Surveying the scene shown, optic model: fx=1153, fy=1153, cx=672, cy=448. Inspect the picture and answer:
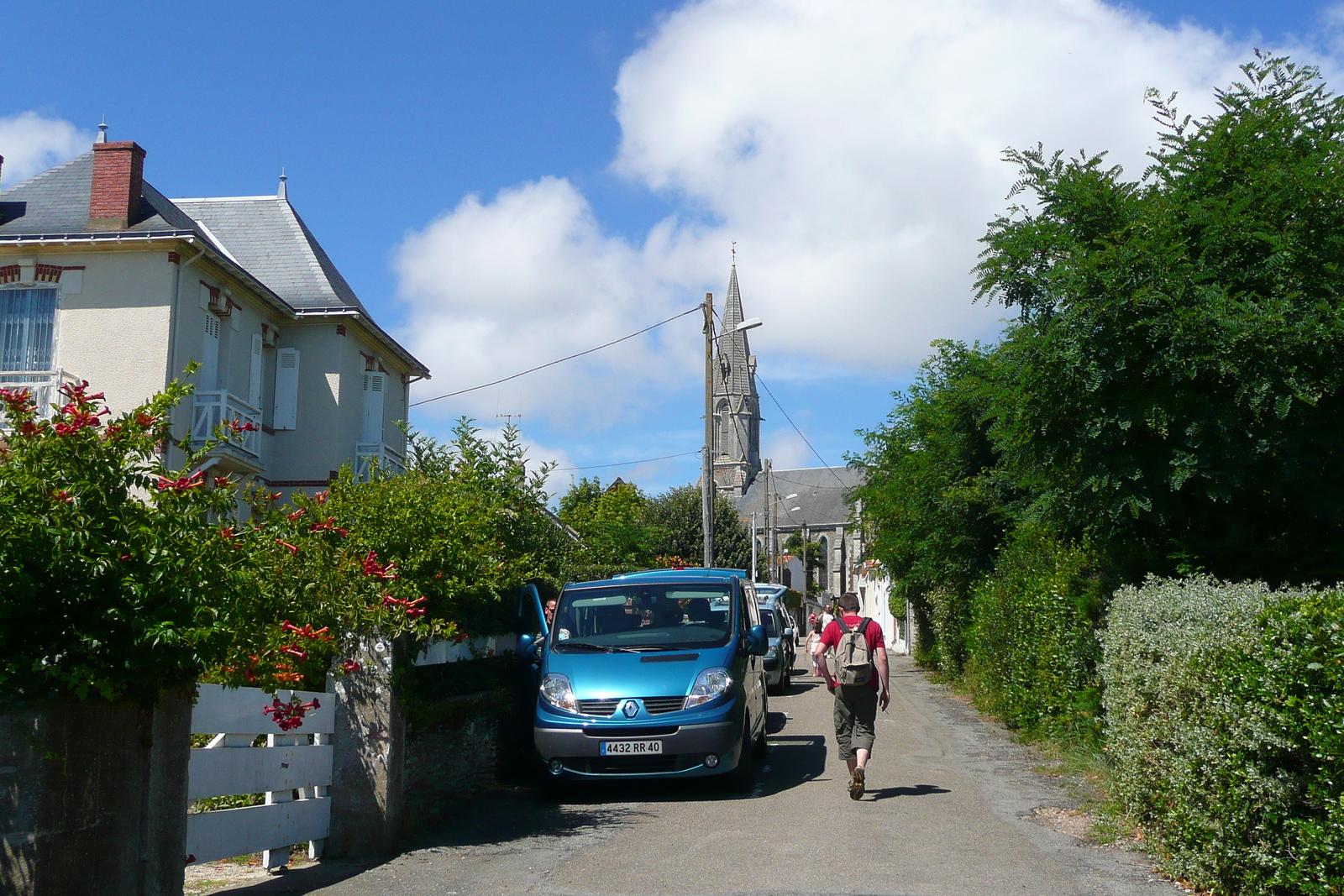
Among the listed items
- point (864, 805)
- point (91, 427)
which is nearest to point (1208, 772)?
point (864, 805)

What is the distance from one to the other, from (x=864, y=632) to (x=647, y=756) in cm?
221

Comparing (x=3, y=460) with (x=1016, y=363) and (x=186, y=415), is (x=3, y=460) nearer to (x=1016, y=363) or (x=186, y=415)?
(x=1016, y=363)

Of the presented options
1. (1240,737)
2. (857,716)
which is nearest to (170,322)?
(857,716)

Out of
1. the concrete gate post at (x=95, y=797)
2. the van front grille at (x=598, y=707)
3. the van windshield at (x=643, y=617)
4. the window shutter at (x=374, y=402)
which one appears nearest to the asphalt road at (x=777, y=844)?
the van front grille at (x=598, y=707)

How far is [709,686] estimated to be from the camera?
9.88 m

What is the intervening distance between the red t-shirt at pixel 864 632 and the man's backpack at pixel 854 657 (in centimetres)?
3

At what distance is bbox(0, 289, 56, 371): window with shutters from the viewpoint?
64.7 ft

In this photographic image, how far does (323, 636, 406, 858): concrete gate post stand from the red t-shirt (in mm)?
4349

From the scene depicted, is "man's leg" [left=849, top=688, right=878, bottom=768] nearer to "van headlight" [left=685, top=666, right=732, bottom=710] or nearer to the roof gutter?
"van headlight" [left=685, top=666, right=732, bottom=710]

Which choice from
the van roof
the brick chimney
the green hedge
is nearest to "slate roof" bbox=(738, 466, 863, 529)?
the brick chimney

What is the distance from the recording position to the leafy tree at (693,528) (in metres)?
56.8

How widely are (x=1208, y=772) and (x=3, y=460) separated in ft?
19.2

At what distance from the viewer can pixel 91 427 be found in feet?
16.5

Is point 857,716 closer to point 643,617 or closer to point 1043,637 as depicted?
point 643,617
